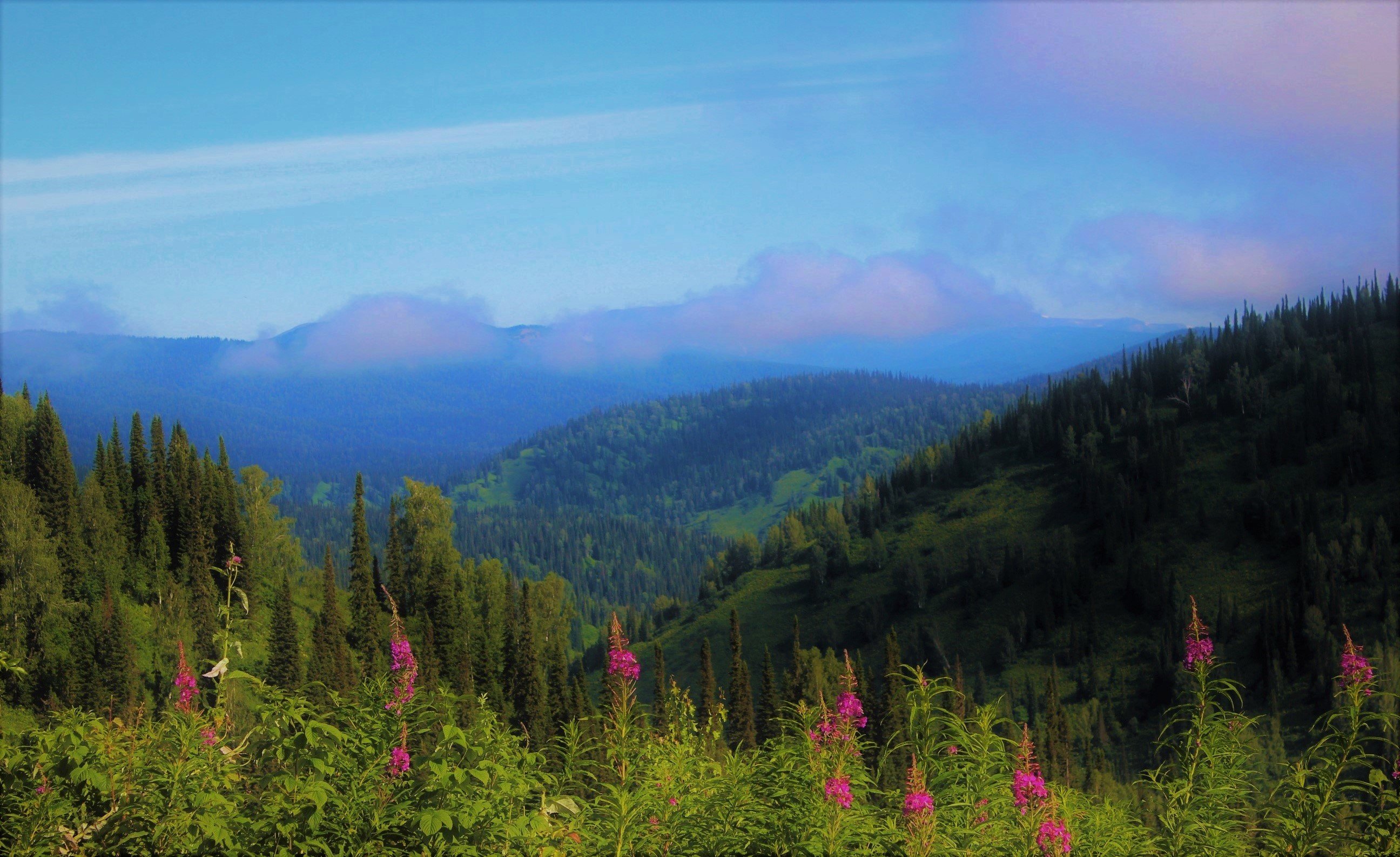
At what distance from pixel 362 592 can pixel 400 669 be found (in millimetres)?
97155

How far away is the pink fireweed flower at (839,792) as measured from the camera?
838 centimetres

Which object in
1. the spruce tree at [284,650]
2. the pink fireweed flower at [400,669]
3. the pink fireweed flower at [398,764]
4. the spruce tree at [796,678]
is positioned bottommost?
the spruce tree at [796,678]

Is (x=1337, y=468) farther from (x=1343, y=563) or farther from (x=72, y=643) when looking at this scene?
(x=72, y=643)

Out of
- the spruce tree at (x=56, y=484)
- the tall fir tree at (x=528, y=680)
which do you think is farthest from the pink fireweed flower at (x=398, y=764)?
the spruce tree at (x=56, y=484)

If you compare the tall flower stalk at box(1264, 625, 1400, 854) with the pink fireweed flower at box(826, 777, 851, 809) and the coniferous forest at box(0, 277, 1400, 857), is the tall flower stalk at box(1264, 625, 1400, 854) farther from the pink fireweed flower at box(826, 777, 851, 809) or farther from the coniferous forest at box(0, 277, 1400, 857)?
the pink fireweed flower at box(826, 777, 851, 809)

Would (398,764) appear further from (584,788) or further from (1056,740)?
(1056,740)

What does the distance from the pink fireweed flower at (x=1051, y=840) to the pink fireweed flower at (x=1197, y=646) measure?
2.46 m

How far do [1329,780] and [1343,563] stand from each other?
14964 centimetres

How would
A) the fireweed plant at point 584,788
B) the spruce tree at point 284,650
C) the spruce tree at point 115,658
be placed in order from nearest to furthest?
the fireweed plant at point 584,788 < the spruce tree at point 115,658 < the spruce tree at point 284,650

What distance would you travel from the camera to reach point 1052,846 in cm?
849

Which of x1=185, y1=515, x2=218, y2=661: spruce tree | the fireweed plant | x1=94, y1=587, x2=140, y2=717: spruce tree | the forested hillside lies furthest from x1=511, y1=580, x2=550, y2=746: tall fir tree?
the fireweed plant

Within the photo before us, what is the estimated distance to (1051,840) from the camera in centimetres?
852

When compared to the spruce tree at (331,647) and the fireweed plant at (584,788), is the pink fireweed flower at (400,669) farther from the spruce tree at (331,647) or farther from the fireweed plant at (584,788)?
the spruce tree at (331,647)

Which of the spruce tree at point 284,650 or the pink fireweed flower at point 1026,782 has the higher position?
the pink fireweed flower at point 1026,782
